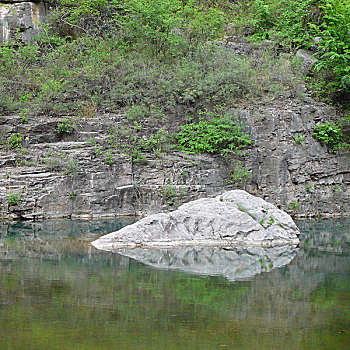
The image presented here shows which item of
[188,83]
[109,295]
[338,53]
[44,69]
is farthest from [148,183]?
[109,295]

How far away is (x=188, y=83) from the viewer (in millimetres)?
19141

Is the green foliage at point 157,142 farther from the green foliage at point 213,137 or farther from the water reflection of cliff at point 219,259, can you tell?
the water reflection of cliff at point 219,259

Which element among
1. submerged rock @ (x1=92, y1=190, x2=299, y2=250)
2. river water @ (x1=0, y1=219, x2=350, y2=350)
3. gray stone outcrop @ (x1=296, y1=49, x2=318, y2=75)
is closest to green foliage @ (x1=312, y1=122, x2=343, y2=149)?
gray stone outcrop @ (x1=296, y1=49, x2=318, y2=75)

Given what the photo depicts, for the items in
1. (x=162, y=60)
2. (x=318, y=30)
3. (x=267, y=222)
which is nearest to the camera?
(x=267, y=222)

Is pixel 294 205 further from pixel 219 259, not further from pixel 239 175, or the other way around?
pixel 219 259

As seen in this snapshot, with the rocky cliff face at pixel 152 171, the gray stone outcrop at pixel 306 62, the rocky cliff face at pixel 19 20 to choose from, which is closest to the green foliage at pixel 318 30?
the gray stone outcrop at pixel 306 62

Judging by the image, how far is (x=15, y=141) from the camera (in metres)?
17.4

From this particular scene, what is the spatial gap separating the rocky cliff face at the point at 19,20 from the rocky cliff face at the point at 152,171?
5753mm

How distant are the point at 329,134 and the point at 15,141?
1136 cm

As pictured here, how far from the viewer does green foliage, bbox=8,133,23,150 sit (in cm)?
1731

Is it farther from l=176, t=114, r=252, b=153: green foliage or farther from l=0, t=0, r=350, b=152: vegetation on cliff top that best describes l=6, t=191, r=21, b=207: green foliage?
l=176, t=114, r=252, b=153: green foliage

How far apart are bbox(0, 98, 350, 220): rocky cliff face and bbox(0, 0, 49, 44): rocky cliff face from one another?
575cm

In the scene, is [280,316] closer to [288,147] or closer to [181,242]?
[181,242]

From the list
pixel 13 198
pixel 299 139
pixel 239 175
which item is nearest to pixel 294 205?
pixel 239 175
